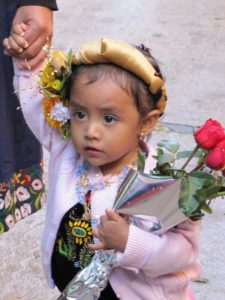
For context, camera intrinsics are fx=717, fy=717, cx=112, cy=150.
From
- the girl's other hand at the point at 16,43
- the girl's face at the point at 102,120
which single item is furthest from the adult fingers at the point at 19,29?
the girl's face at the point at 102,120

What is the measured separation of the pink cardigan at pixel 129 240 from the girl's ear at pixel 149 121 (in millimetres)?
93

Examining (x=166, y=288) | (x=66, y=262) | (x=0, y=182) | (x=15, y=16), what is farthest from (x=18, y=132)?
(x=166, y=288)

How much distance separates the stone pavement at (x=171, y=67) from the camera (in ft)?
11.7

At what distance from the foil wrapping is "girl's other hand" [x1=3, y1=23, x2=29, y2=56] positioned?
72 centimetres

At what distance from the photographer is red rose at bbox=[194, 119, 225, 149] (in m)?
1.97

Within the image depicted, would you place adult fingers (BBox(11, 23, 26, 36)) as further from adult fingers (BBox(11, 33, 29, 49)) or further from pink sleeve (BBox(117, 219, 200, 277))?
pink sleeve (BBox(117, 219, 200, 277))

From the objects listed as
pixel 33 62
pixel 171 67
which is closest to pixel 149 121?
pixel 33 62

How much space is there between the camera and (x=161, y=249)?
2088mm

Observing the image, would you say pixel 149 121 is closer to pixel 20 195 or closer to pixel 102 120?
pixel 102 120

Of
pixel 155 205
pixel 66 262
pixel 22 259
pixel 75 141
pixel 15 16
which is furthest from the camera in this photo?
pixel 22 259

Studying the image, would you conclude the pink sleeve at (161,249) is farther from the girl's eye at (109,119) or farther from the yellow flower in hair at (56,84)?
the yellow flower in hair at (56,84)

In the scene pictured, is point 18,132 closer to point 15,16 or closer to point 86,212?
point 15,16

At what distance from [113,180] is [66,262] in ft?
1.13

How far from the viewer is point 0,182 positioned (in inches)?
110
